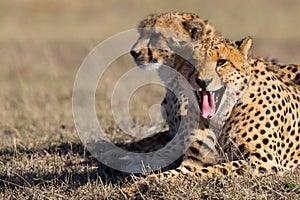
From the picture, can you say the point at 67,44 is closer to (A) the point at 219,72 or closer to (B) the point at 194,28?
(B) the point at 194,28

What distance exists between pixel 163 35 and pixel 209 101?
4.09ft

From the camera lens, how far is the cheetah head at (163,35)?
15.6 ft

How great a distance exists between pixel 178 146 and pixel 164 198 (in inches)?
38.5

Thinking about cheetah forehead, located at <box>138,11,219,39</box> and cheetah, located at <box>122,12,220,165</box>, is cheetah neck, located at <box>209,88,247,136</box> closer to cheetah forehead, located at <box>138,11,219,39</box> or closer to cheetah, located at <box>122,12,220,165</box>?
cheetah, located at <box>122,12,220,165</box>

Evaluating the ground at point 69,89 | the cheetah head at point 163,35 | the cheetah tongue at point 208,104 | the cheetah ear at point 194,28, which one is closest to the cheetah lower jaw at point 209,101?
the cheetah tongue at point 208,104

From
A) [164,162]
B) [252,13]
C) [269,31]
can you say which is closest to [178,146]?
[164,162]

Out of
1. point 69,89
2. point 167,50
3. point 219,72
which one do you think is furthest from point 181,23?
point 69,89

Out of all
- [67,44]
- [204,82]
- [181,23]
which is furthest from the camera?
[67,44]

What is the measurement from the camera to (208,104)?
381 centimetres

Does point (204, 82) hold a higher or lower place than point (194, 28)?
lower

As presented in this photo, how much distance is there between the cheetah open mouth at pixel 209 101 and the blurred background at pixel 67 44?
1569mm

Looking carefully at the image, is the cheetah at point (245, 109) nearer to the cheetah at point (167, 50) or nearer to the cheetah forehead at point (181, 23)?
the cheetah at point (167, 50)

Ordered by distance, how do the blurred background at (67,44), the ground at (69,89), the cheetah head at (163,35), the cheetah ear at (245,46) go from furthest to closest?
the blurred background at (67,44)
the cheetah head at (163,35)
the cheetah ear at (245,46)
the ground at (69,89)

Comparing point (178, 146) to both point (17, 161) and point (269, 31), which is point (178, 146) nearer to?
point (17, 161)
